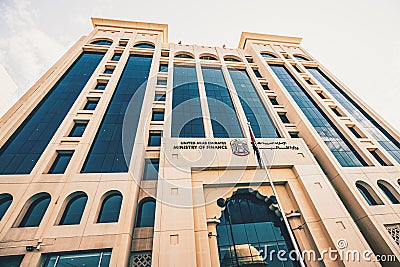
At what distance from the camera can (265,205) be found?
54.8 ft

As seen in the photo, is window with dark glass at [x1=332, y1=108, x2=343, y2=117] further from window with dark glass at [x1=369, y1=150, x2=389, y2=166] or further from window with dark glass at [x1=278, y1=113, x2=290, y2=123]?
window with dark glass at [x1=278, y1=113, x2=290, y2=123]

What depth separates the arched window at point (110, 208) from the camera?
13289mm

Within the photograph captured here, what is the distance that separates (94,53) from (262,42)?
111 ft

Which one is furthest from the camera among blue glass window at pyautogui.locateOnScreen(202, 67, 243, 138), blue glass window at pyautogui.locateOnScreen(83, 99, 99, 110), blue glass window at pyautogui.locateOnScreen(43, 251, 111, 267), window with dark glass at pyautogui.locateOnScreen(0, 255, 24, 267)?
blue glass window at pyautogui.locateOnScreen(202, 67, 243, 138)

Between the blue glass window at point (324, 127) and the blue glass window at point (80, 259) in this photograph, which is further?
the blue glass window at point (324, 127)

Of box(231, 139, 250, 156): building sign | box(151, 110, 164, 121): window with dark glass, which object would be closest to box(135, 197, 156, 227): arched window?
box(231, 139, 250, 156): building sign

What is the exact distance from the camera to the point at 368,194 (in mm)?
16625

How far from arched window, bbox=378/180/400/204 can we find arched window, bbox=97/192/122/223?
77.3 feet

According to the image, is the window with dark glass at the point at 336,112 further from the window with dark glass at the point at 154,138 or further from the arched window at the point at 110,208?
the arched window at the point at 110,208

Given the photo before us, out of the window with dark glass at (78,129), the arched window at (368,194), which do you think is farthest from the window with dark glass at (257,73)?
the window with dark glass at (78,129)

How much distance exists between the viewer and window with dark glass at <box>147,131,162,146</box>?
19500 mm

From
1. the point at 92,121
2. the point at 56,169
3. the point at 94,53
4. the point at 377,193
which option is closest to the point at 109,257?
the point at 56,169

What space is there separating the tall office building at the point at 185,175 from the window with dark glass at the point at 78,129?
0.45 ft

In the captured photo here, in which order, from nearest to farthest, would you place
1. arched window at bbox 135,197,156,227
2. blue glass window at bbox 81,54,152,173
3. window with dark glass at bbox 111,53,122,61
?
arched window at bbox 135,197,156,227 < blue glass window at bbox 81,54,152,173 < window with dark glass at bbox 111,53,122,61
